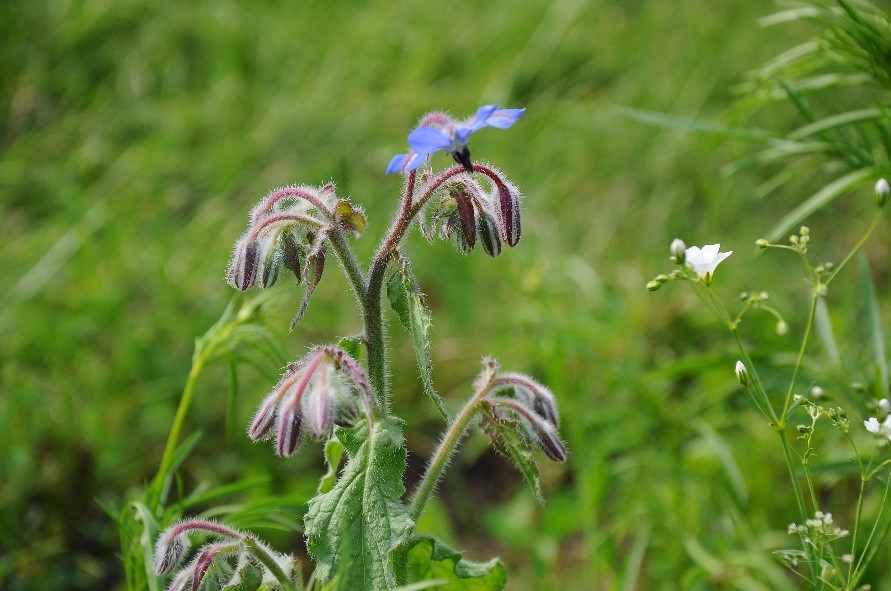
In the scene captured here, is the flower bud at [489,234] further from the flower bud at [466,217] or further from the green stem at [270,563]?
the green stem at [270,563]

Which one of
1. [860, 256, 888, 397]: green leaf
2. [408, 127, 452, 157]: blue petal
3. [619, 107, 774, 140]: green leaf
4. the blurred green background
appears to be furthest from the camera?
the blurred green background

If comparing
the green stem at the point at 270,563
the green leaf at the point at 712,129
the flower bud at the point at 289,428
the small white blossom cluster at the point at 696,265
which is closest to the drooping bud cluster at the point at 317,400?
the flower bud at the point at 289,428

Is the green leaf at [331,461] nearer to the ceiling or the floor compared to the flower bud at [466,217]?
nearer to the floor

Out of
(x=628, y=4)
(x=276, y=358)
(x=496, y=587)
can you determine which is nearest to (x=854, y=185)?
(x=496, y=587)

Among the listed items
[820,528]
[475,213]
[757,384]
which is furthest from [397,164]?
[820,528]

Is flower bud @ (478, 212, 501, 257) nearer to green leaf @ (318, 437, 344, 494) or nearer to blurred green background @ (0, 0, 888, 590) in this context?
green leaf @ (318, 437, 344, 494)

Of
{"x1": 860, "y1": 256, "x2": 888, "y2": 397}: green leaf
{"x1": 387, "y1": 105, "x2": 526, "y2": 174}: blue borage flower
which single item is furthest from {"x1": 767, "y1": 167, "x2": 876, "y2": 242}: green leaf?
{"x1": 387, "y1": 105, "x2": 526, "y2": 174}: blue borage flower
